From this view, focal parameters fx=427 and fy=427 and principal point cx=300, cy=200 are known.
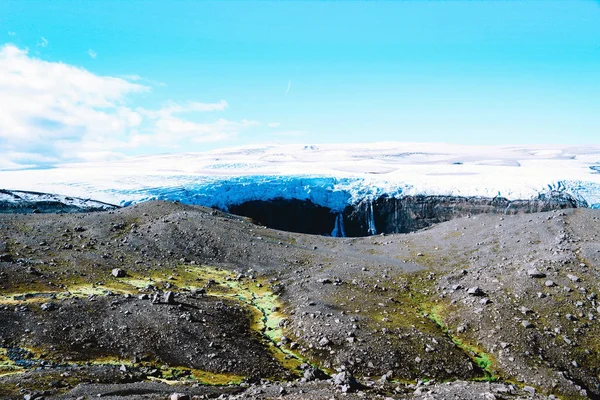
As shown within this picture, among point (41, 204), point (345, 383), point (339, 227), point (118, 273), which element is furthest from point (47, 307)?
point (339, 227)

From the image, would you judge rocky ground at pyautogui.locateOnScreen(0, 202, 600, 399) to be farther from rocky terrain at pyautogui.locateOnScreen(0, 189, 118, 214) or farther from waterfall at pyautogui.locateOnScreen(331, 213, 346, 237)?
waterfall at pyautogui.locateOnScreen(331, 213, 346, 237)

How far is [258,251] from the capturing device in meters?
49.9

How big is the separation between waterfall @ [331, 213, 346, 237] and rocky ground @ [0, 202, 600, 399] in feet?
211

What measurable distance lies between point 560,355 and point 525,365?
8.64ft

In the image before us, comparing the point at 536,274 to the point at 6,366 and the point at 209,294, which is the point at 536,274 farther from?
the point at 6,366

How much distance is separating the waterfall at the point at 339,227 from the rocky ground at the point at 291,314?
64220 mm

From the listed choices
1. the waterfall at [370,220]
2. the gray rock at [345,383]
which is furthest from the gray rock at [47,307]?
the waterfall at [370,220]

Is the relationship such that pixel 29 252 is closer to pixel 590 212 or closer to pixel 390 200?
pixel 590 212

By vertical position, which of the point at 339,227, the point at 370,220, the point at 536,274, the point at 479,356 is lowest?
the point at 339,227

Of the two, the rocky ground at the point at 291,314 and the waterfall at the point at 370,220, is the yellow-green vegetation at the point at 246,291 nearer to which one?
the rocky ground at the point at 291,314

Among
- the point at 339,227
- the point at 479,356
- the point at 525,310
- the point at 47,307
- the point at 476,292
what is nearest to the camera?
the point at 479,356

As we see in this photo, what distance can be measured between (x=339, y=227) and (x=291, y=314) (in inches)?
3320

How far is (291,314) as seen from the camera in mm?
33844

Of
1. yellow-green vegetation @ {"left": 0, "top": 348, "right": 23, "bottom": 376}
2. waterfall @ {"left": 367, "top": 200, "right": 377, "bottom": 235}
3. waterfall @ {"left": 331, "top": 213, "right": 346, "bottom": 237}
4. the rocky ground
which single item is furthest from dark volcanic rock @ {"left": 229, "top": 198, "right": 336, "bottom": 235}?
yellow-green vegetation @ {"left": 0, "top": 348, "right": 23, "bottom": 376}
